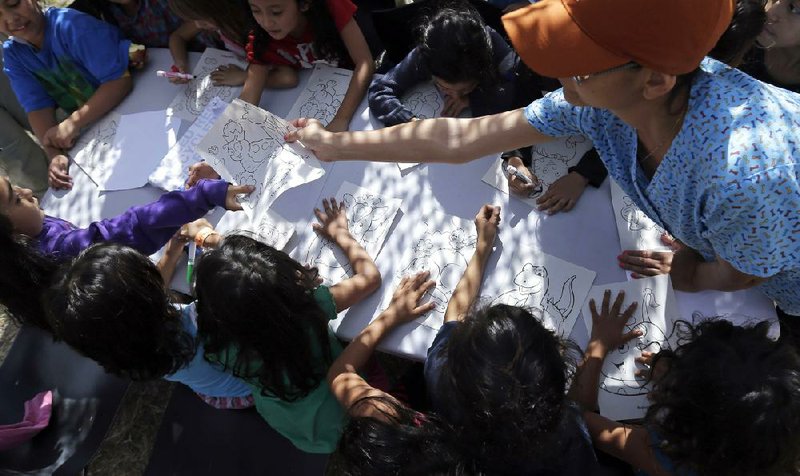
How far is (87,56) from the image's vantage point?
6.82ft

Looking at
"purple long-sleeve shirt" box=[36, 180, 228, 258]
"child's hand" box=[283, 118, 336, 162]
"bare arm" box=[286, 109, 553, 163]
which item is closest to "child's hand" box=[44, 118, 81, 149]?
"purple long-sleeve shirt" box=[36, 180, 228, 258]

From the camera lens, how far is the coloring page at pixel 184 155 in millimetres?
1833

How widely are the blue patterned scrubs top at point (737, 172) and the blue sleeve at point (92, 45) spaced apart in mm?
1862

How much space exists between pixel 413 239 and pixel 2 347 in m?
2.12

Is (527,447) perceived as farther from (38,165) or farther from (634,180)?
(38,165)

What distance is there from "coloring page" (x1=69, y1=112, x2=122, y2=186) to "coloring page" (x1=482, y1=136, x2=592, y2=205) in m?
1.35

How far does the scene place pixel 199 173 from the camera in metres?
1.82

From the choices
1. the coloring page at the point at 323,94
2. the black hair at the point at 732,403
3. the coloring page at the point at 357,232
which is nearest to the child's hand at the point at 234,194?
the coloring page at the point at 357,232

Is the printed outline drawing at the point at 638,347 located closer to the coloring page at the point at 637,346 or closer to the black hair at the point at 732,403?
the coloring page at the point at 637,346

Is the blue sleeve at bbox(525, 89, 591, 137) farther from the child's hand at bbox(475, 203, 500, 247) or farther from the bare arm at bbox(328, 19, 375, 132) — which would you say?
the bare arm at bbox(328, 19, 375, 132)

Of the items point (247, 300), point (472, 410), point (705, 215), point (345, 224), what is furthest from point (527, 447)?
point (345, 224)

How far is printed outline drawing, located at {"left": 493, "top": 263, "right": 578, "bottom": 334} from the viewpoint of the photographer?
1.41m

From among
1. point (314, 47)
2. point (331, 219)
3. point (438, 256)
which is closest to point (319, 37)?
point (314, 47)

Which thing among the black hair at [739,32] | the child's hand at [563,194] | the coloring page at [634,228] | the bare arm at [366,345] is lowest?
the bare arm at [366,345]
